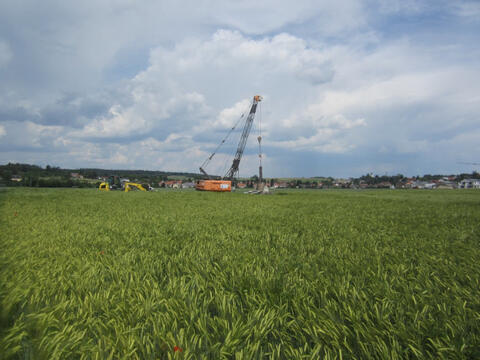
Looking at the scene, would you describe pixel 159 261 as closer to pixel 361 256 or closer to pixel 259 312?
pixel 259 312

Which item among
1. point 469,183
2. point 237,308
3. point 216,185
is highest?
point 237,308

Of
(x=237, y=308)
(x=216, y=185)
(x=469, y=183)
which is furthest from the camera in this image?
(x=469, y=183)

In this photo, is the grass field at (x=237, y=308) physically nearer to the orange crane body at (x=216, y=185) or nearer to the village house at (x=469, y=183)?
the orange crane body at (x=216, y=185)

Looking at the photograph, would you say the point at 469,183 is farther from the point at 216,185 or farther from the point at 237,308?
the point at 237,308

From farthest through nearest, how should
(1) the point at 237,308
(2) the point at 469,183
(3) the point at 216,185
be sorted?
(2) the point at 469,183 → (3) the point at 216,185 → (1) the point at 237,308

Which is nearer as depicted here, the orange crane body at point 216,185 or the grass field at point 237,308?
the grass field at point 237,308

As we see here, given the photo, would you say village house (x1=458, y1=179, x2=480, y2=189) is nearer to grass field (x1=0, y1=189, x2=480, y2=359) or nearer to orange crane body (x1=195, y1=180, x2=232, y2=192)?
orange crane body (x1=195, y1=180, x2=232, y2=192)

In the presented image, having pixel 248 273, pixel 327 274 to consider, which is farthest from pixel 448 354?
pixel 248 273

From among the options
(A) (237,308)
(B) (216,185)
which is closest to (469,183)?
(B) (216,185)

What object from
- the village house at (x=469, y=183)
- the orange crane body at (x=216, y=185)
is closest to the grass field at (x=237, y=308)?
the orange crane body at (x=216, y=185)

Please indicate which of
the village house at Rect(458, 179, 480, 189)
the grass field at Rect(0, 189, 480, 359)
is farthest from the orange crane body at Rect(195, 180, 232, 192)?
the village house at Rect(458, 179, 480, 189)

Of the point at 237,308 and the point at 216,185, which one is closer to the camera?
the point at 237,308

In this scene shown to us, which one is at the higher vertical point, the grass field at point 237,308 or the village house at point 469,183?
the grass field at point 237,308

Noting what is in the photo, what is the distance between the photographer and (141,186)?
56.9 m
